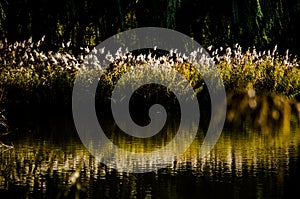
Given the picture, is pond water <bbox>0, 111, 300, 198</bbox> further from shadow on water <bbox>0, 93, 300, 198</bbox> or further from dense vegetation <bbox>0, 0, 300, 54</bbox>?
dense vegetation <bbox>0, 0, 300, 54</bbox>

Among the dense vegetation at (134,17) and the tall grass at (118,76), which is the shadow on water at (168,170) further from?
the dense vegetation at (134,17)

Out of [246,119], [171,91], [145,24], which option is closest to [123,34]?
[145,24]

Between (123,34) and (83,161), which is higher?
(123,34)

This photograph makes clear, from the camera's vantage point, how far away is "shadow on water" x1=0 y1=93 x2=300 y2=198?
6820 mm

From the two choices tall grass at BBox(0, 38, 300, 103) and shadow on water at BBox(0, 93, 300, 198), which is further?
tall grass at BBox(0, 38, 300, 103)

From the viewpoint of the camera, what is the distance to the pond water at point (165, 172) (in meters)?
6.80

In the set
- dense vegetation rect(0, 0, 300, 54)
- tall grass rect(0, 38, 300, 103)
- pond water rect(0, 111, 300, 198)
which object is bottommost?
pond water rect(0, 111, 300, 198)

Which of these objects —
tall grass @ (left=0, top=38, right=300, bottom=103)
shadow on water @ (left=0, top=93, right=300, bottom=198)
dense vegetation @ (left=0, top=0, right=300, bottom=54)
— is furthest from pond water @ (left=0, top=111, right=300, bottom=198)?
dense vegetation @ (left=0, top=0, right=300, bottom=54)

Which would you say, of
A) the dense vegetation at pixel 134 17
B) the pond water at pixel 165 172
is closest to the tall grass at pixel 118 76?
the dense vegetation at pixel 134 17

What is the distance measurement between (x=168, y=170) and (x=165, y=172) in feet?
0.41

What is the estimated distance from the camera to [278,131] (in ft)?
36.7

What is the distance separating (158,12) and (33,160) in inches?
305

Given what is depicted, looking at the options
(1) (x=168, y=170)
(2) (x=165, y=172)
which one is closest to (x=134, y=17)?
(1) (x=168, y=170)

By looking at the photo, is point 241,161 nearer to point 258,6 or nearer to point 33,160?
point 33,160
